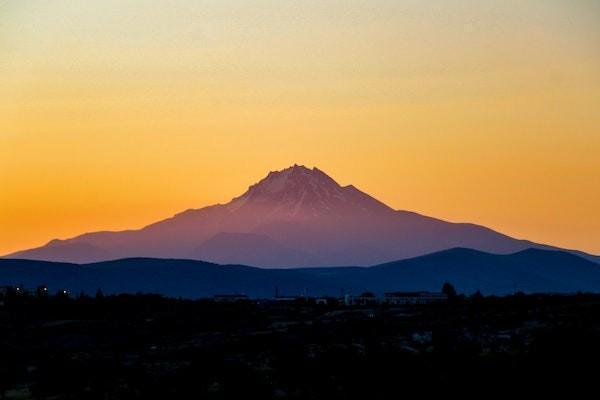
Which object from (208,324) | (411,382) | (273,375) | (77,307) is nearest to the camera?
(411,382)

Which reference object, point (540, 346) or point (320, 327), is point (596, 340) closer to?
point (540, 346)

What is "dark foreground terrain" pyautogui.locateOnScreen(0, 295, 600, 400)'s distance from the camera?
9244cm

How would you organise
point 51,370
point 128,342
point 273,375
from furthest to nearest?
1. point 128,342
2. point 51,370
3. point 273,375

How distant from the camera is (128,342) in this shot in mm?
151625

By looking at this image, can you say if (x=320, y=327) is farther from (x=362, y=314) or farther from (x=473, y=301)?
(x=473, y=301)

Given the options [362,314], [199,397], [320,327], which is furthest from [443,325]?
[199,397]

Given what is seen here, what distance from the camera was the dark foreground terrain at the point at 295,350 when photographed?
303 feet

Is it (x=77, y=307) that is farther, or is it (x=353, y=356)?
(x=77, y=307)

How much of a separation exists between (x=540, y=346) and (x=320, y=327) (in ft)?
174

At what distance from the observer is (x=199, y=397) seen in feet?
308

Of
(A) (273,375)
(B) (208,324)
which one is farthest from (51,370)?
(B) (208,324)

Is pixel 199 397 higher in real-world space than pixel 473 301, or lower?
lower

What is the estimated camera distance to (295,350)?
114750 millimetres

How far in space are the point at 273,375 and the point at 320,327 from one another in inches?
1737
